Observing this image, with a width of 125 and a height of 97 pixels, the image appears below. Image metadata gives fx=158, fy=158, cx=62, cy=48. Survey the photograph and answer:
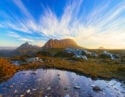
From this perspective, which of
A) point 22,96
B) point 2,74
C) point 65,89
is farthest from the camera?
point 2,74

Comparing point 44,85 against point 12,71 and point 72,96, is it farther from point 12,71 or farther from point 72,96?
point 12,71

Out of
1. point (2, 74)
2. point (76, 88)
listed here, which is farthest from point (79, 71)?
point (2, 74)

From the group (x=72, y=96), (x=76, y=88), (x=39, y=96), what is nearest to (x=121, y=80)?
(x=76, y=88)

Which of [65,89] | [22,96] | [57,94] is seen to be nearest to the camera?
[22,96]

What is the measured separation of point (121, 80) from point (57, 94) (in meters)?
10.9

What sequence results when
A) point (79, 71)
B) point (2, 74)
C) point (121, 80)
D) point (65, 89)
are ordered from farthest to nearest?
point (79, 71) < point (121, 80) < point (2, 74) < point (65, 89)

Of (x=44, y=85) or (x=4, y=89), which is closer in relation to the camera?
(x=4, y=89)

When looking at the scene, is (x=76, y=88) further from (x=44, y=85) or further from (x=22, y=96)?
(x=22, y=96)

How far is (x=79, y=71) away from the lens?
24.3 m

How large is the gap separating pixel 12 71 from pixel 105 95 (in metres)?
12.5

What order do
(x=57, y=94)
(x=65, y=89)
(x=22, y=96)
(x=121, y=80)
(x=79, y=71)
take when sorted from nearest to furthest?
1. (x=22, y=96)
2. (x=57, y=94)
3. (x=65, y=89)
4. (x=121, y=80)
5. (x=79, y=71)

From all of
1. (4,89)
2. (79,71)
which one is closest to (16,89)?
(4,89)

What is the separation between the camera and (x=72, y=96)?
1270 cm

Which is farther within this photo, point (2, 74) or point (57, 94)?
point (2, 74)
